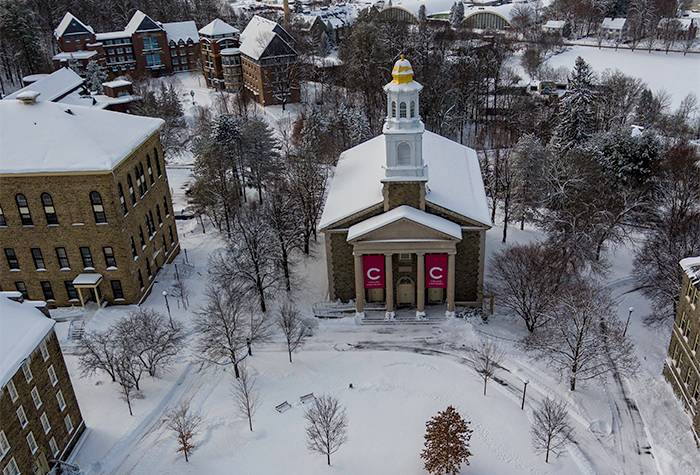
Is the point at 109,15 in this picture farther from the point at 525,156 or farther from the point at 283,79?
the point at 525,156

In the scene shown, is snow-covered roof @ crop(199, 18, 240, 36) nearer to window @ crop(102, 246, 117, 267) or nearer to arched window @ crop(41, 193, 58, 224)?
arched window @ crop(41, 193, 58, 224)

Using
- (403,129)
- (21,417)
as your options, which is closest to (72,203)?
(21,417)

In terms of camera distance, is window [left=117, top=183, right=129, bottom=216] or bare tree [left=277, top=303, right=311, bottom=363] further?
window [left=117, top=183, right=129, bottom=216]

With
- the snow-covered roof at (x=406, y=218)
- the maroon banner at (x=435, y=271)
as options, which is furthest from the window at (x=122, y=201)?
the maroon banner at (x=435, y=271)

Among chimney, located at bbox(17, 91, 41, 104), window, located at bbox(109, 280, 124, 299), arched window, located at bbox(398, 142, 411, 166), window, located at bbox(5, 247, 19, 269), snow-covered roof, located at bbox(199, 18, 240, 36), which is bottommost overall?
window, located at bbox(109, 280, 124, 299)

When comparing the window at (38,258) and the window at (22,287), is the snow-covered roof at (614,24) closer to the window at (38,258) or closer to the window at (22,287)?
the window at (38,258)

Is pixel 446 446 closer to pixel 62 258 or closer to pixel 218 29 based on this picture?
pixel 62 258

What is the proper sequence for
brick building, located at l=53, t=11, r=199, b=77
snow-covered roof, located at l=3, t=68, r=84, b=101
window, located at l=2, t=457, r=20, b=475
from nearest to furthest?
1. window, located at l=2, t=457, r=20, b=475
2. snow-covered roof, located at l=3, t=68, r=84, b=101
3. brick building, located at l=53, t=11, r=199, b=77

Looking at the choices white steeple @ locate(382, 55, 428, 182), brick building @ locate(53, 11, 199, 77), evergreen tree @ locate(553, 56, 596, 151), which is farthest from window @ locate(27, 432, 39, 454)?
brick building @ locate(53, 11, 199, 77)

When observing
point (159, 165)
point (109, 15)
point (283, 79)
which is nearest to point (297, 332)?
point (159, 165)
